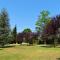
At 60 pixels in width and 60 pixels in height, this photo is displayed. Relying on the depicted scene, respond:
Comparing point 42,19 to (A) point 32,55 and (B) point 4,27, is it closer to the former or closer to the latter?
(B) point 4,27

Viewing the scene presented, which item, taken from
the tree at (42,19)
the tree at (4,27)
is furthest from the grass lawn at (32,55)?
the tree at (42,19)

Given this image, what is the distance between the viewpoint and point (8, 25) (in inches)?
2090

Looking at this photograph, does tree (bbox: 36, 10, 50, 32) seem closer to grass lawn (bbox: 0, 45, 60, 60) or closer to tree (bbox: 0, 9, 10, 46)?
tree (bbox: 0, 9, 10, 46)

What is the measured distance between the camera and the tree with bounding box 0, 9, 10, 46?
5012cm

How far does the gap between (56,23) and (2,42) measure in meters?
12.8

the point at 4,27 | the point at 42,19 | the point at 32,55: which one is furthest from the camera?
the point at 42,19

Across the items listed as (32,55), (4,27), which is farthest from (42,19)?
(32,55)

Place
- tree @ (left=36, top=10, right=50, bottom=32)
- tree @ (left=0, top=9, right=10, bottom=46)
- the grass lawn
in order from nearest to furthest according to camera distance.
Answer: the grass lawn
tree @ (left=0, top=9, right=10, bottom=46)
tree @ (left=36, top=10, right=50, bottom=32)

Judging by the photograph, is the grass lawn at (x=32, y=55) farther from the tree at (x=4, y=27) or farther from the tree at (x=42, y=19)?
the tree at (x=42, y=19)

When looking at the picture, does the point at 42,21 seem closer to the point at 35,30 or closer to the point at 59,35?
the point at 35,30

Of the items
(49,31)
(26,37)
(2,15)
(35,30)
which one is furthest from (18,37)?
(49,31)

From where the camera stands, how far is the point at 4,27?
52.5 metres

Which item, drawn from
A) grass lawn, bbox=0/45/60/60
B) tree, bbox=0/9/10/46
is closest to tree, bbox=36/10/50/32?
tree, bbox=0/9/10/46

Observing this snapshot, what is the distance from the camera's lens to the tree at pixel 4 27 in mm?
50125
